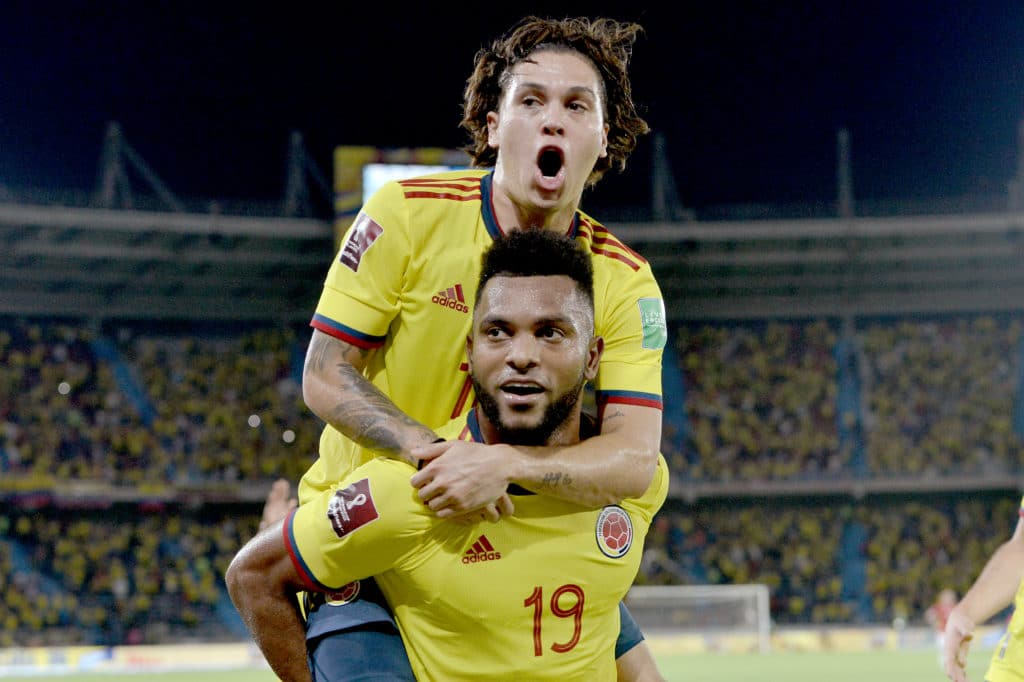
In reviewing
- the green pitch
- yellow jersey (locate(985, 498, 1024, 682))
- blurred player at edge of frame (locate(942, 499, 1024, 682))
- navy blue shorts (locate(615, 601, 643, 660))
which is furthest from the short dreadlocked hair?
the green pitch

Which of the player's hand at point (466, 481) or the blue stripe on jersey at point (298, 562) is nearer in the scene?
the player's hand at point (466, 481)

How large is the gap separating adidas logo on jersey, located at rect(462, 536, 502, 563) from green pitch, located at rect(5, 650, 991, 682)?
1477 centimetres

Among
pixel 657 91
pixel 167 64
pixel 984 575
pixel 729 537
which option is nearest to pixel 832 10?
pixel 657 91

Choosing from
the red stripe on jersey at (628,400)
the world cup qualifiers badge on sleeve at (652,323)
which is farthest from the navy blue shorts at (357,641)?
the world cup qualifiers badge on sleeve at (652,323)

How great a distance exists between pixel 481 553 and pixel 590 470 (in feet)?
1.42

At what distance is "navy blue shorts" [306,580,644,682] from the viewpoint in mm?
3723

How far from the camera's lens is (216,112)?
42.0 meters

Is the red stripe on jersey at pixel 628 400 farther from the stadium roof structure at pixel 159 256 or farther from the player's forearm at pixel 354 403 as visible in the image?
the stadium roof structure at pixel 159 256

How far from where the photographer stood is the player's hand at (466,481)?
11.7 ft

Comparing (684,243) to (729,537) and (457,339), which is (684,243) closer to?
(729,537)

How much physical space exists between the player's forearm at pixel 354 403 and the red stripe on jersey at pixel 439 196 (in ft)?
2.17

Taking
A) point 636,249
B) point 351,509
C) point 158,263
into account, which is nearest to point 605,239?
point 351,509

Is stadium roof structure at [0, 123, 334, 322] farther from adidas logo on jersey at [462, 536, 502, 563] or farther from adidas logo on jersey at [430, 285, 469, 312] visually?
adidas logo on jersey at [462, 536, 502, 563]

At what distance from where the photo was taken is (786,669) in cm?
2003
